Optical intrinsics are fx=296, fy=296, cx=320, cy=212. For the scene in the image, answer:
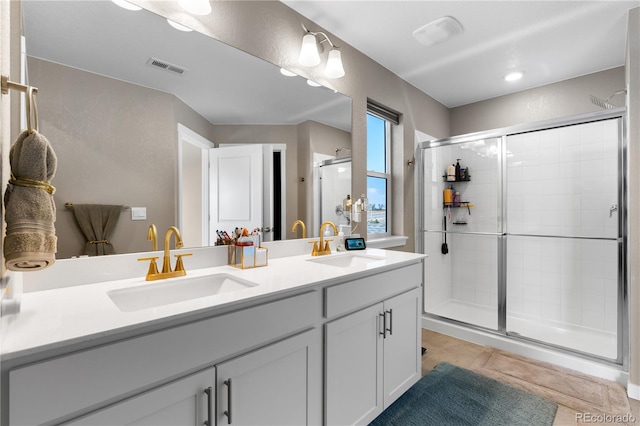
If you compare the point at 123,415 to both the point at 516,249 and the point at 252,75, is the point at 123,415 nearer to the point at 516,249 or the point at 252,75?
the point at 252,75

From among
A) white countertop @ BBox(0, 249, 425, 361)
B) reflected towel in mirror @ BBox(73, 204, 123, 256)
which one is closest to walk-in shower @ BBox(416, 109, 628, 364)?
white countertop @ BBox(0, 249, 425, 361)

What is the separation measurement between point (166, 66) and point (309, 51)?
874mm

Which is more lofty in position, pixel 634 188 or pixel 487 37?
pixel 487 37

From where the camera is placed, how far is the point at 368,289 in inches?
60.6

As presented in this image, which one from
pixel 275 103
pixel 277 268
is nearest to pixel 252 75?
pixel 275 103

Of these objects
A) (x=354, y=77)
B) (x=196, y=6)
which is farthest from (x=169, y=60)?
(x=354, y=77)

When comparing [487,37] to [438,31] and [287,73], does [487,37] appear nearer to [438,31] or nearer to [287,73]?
[438,31]

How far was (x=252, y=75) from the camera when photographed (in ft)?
5.80

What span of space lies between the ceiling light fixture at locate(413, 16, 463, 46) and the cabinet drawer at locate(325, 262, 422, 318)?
1679mm

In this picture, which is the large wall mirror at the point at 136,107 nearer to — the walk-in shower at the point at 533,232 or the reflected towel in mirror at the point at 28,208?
the reflected towel in mirror at the point at 28,208

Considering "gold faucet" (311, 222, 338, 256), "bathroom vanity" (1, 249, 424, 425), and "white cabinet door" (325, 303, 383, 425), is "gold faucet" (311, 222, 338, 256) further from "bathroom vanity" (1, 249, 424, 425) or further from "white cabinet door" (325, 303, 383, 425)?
"white cabinet door" (325, 303, 383, 425)

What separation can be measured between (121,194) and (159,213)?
0.57 feet

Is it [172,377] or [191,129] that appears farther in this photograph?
[191,129]

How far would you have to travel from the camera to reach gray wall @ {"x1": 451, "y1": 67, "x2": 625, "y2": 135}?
8.92 ft
